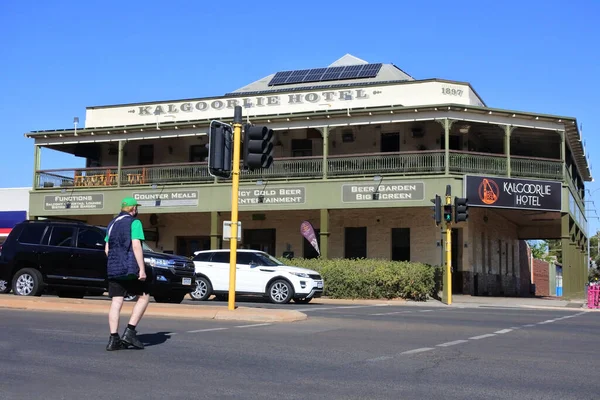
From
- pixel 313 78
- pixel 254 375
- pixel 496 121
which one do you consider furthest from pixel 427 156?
pixel 254 375

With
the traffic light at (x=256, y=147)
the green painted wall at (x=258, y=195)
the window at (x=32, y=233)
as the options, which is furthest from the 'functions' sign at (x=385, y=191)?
the traffic light at (x=256, y=147)

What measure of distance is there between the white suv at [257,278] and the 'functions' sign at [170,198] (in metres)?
8.77

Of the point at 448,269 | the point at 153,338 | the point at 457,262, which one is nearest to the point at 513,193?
the point at 457,262

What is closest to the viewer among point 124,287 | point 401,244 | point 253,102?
point 124,287

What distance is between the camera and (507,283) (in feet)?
123

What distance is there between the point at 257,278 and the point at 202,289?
1899 mm

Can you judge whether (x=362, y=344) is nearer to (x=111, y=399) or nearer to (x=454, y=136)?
(x=111, y=399)

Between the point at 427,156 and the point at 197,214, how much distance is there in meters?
11.6

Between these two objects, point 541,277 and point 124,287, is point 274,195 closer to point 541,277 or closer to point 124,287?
point 124,287

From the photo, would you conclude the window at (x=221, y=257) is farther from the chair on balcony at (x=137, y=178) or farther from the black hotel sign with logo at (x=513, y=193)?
the chair on balcony at (x=137, y=178)

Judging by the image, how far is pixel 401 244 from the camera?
1214 inches

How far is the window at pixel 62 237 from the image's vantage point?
16562 mm

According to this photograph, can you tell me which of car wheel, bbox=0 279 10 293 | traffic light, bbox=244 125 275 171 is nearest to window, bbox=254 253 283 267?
car wheel, bbox=0 279 10 293

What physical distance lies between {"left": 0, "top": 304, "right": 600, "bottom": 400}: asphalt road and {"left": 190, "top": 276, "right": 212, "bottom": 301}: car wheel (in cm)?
939
